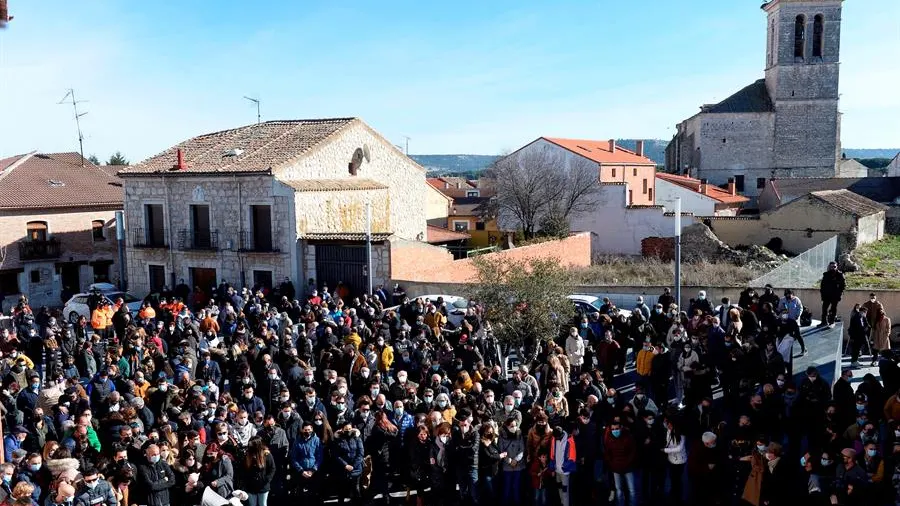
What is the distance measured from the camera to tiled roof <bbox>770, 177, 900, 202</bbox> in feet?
167

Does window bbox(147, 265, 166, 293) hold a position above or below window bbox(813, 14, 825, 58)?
below

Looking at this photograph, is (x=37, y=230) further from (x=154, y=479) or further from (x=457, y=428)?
(x=457, y=428)

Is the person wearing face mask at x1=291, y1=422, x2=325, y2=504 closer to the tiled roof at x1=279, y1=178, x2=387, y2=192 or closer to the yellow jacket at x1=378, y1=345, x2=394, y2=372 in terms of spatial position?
the yellow jacket at x1=378, y1=345, x2=394, y2=372

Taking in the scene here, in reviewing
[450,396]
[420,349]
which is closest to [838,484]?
[450,396]

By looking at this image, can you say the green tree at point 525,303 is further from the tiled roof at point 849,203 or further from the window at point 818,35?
the window at point 818,35

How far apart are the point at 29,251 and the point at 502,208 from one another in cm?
2279

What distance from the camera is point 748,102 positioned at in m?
58.9

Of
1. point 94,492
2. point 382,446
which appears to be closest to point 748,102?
point 382,446

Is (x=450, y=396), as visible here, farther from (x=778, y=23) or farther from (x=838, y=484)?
(x=778, y=23)

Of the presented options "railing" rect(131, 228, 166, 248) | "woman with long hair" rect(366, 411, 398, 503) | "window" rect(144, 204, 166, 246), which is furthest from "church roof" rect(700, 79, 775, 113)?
"woman with long hair" rect(366, 411, 398, 503)

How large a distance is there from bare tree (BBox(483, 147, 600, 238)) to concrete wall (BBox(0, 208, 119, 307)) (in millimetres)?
19589

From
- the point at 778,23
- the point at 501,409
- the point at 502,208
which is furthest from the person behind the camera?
the point at 778,23

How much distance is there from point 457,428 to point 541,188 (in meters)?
32.0

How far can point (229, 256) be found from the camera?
2673 cm
